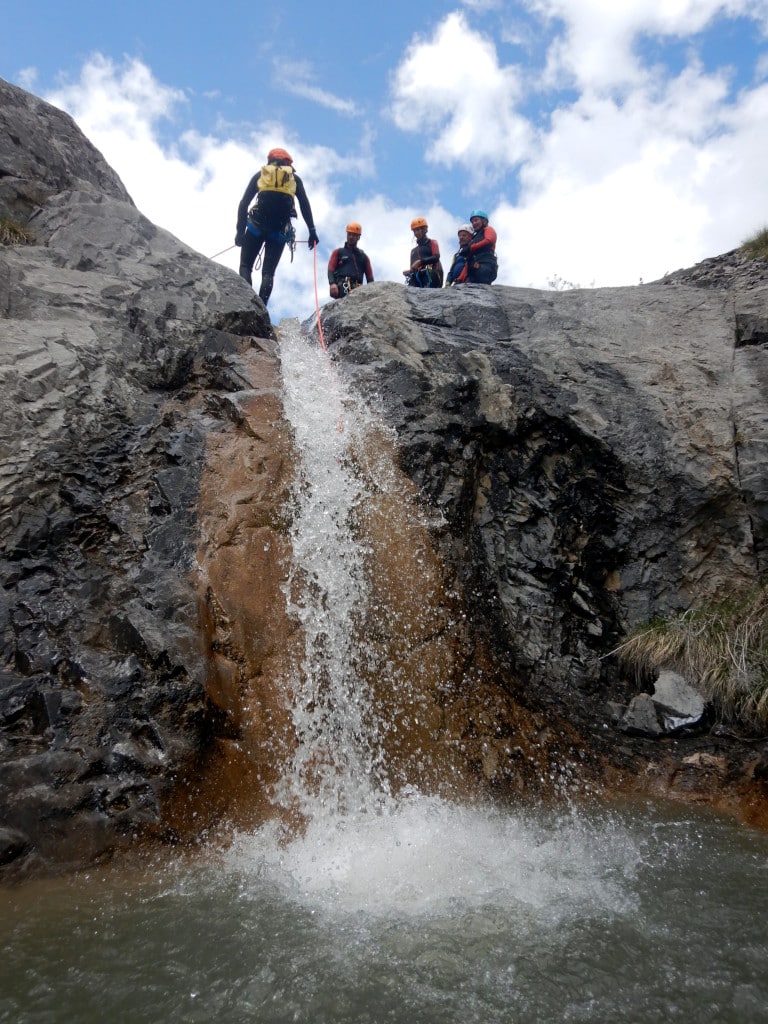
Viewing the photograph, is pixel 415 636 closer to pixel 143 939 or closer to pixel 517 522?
pixel 517 522

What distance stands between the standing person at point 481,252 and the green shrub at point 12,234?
629 cm

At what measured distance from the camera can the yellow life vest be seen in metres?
9.35

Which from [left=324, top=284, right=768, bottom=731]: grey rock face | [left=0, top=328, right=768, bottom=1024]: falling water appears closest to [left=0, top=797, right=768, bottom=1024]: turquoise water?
[left=0, top=328, right=768, bottom=1024]: falling water

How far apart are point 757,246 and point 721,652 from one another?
609cm

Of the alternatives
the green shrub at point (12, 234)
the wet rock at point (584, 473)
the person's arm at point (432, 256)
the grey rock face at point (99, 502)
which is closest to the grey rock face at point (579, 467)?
the wet rock at point (584, 473)

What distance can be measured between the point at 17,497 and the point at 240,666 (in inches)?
86.6

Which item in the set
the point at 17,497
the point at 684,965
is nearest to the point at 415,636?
the point at 684,965

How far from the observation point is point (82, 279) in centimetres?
709

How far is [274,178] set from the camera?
368 inches

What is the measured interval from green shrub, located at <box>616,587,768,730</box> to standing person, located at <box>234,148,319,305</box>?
A: 688cm

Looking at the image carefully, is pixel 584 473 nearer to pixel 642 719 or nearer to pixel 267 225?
pixel 642 719

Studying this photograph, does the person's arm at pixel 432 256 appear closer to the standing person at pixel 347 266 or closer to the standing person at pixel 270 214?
the standing person at pixel 347 266

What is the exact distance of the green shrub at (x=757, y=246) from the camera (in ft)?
29.0

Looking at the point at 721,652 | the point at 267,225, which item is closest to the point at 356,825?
the point at 721,652
